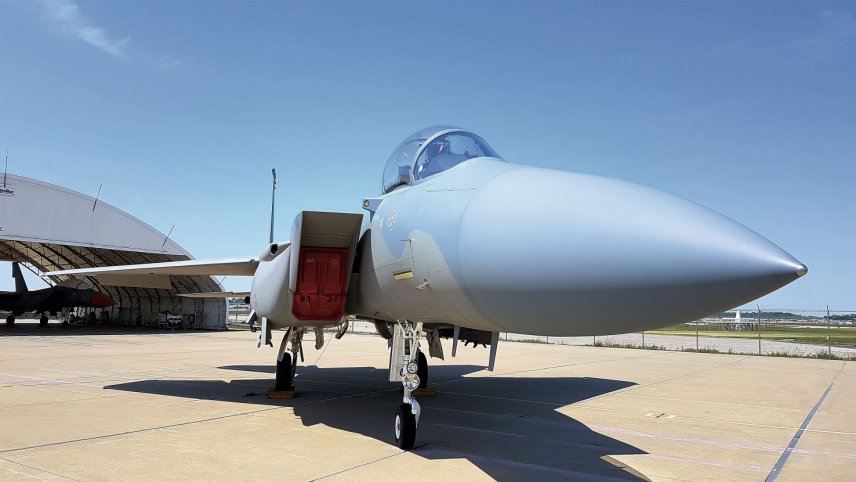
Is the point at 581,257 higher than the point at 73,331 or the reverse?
higher

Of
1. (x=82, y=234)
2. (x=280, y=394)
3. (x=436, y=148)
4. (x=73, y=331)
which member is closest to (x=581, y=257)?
(x=436, y=148)

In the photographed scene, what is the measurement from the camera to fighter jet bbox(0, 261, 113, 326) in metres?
32.2

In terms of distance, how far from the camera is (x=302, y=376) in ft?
37.9

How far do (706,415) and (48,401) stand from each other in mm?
8781

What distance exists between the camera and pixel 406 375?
209 inches

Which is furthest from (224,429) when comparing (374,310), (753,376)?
(753,376)

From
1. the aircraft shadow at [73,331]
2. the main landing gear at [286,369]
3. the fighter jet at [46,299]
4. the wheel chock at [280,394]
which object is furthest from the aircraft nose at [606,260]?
the fighter jet at [46,299]

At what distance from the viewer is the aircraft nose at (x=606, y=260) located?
2.93 metres

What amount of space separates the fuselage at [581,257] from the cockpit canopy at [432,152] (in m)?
0.77

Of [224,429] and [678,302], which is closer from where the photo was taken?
[678,302]

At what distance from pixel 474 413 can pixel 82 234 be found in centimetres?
2280

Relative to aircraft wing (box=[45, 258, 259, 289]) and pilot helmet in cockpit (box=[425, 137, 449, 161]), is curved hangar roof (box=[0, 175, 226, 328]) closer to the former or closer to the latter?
aircraft wing (box=[45, 258, 259, 289])

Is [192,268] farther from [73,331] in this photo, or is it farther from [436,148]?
[73,331]

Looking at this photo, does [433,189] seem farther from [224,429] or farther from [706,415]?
[706,415]
